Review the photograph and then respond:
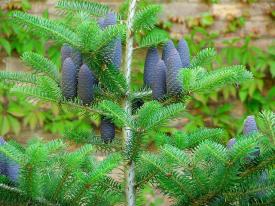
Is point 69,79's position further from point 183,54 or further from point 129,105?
point 183,54

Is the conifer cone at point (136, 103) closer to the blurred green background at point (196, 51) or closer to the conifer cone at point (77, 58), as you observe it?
the conifer cone at point (77, 58)

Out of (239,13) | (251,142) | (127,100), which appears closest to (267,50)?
(239,13)

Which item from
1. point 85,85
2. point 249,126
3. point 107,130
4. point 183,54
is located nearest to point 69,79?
point 85,85

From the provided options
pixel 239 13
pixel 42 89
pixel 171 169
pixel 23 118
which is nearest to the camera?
pixel 171 169

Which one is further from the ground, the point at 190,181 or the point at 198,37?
the point at 198,37

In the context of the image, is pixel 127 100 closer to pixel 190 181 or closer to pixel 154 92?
pixel 154 92

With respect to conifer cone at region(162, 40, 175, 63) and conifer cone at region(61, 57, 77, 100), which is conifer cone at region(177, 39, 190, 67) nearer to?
conifer cone at region(162, 40, 175, 63)

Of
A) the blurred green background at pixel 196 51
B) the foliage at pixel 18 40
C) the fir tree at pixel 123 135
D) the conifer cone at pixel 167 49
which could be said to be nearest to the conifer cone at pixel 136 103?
the fir tree at pixel 123 135
